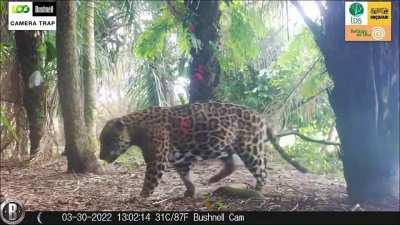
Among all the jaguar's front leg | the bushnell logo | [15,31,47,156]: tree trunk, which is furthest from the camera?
[15,31,47,156]: tree trunk

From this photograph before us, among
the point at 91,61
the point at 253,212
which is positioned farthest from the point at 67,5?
the point at 253,212

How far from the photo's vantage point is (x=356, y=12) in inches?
95.5

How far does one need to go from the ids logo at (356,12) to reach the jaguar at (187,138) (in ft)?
1.84

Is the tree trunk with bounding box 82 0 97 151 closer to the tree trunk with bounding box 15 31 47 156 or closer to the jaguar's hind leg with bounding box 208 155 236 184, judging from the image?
the tree trunk with bounding box 15 31 47 156

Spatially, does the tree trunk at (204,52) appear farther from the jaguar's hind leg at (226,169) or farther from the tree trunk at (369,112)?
the tree trunk at (369,112)

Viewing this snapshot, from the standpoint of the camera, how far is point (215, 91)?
2535 mm

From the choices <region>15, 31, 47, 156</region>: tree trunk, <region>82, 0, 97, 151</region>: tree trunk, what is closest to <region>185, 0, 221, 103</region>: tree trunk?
<region>82, 0, 97, 151</region>: tree trunk

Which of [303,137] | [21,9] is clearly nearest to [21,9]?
[21,9]

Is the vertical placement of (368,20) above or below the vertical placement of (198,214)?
above

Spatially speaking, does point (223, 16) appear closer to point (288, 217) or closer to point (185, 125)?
point (185, 125)

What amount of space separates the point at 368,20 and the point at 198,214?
3.40 ft

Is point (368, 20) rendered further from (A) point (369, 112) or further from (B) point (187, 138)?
(B) point (187, 138)

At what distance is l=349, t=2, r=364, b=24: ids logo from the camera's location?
242 cm

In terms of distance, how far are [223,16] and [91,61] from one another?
0.60 meters
